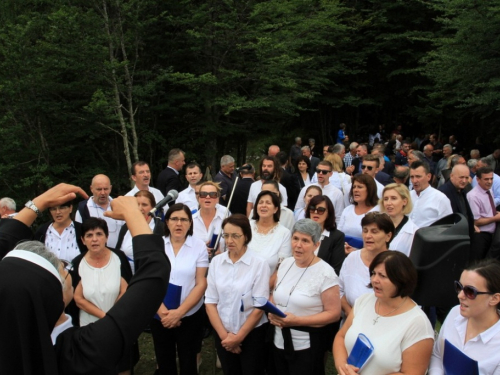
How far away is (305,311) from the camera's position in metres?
4.10

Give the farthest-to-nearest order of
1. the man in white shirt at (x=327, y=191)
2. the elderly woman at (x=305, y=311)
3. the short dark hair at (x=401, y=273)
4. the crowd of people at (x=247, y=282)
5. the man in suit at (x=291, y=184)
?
the man in suit at (x=291, y=184) < the man in white shirt at (x=327, y=191) < the elderly woman at (x=305, y=311) < the short dark hair at (x=401, y=273) < the crowd of people at (x=247, y=282)

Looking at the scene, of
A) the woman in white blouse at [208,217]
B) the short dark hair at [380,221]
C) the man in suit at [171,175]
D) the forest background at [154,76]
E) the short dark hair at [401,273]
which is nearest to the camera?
the short dark hair at [401,273]

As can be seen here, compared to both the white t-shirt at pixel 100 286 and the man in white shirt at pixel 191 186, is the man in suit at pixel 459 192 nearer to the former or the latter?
the man in white shirt at pixel 191 186

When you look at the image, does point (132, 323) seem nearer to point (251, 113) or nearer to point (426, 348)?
point (426, 348)

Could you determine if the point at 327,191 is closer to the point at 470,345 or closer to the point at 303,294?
the point at 303,294

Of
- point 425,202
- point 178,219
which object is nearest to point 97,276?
point 178,219

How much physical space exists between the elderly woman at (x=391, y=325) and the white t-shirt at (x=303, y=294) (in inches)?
24.0

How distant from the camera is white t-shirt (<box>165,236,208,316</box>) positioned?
4719mm

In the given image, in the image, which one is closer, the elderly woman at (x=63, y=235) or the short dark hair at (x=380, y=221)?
the short dark hair at (x=380, y=221)

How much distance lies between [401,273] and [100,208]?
3933 millimetres

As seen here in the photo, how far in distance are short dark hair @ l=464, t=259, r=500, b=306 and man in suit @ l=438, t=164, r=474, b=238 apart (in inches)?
149

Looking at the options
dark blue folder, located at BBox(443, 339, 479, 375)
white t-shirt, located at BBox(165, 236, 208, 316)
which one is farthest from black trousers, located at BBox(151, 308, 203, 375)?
dark blue folder, located at BBox(443, 339, 479, 375)

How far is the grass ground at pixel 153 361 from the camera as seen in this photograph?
5.30m

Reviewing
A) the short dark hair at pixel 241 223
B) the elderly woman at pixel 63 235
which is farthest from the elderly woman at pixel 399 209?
the elderly woman at pixel 63 235
